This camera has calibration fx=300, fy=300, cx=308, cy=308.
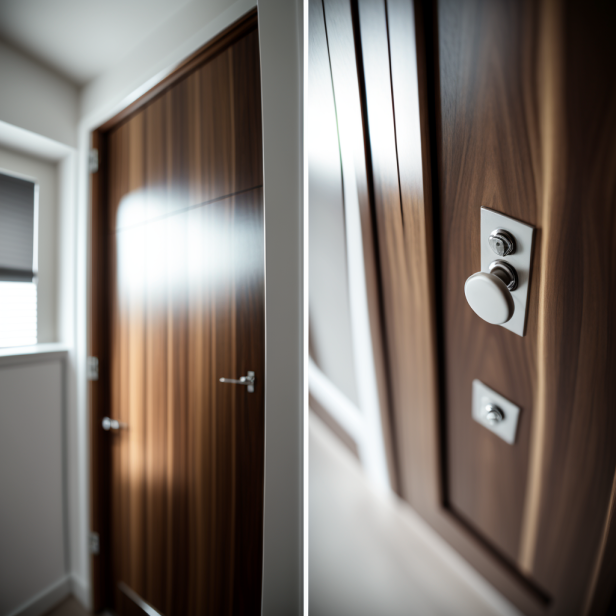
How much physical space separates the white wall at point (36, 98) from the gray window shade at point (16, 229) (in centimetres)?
33

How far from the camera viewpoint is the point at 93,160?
4.52 ft

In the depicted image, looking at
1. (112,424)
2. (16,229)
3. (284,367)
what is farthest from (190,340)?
(16,229)

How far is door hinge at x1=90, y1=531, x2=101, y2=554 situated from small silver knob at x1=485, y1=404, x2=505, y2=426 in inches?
68.9

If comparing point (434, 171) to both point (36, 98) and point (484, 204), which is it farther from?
point (36, 98)

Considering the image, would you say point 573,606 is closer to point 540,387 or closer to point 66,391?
point 540,387

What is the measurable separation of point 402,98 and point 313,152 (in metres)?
0.16

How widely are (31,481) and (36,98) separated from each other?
1.68 m

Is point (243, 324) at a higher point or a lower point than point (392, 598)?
higher

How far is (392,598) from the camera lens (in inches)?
15.7

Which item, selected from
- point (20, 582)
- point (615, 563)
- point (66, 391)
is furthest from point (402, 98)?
point (20, 582)

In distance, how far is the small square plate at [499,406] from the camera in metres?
0.32

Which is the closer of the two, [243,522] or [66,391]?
[243,522]

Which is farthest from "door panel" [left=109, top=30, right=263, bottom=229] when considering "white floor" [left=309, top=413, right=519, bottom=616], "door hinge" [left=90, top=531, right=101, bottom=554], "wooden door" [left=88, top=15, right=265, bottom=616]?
"door hinge" [left=90, top=531, right=101, bottom=554]

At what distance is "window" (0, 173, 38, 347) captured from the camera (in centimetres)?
143
